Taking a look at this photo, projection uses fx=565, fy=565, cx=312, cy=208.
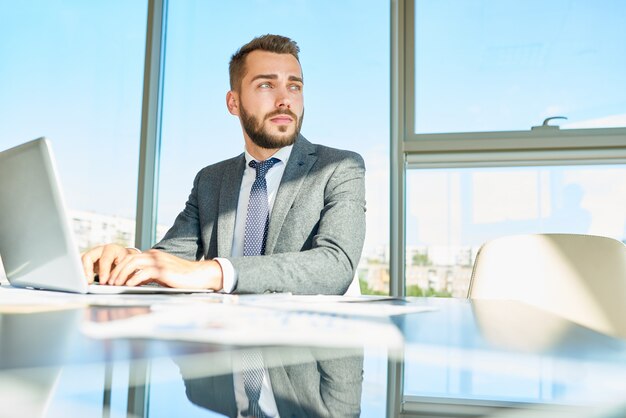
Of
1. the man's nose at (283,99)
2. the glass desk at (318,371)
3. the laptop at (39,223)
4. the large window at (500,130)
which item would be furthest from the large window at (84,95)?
the glass desk at (318,371)

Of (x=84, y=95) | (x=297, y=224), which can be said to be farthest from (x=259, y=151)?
(x=84, y=95)

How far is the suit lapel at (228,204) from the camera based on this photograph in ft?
6.18

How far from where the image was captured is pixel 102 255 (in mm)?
1327

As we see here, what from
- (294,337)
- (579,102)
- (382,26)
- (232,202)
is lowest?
(294,337)

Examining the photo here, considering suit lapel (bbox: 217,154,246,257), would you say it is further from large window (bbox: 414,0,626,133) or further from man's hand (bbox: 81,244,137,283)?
large window (bbox: 414,0,626,133)

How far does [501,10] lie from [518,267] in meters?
2.47

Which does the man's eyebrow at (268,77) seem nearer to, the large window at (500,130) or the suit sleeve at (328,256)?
the suit sleeve at (328,256)

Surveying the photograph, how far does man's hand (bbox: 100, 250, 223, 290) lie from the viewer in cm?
115

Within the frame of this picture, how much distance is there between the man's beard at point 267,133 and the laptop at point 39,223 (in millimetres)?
1039

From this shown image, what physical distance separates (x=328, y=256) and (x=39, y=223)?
0.72 meters

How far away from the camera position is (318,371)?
0.36 meters

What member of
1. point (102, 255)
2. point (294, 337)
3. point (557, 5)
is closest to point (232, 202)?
point (102, 255)

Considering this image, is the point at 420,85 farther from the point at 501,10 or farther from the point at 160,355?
the point at 160,355

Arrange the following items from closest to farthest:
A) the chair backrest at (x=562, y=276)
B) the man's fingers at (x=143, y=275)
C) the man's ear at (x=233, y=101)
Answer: the man's fingers at (x=143, y=275) → the chair backrest at (x=562, y=276) → the man's ear at (x=233, y=101)
